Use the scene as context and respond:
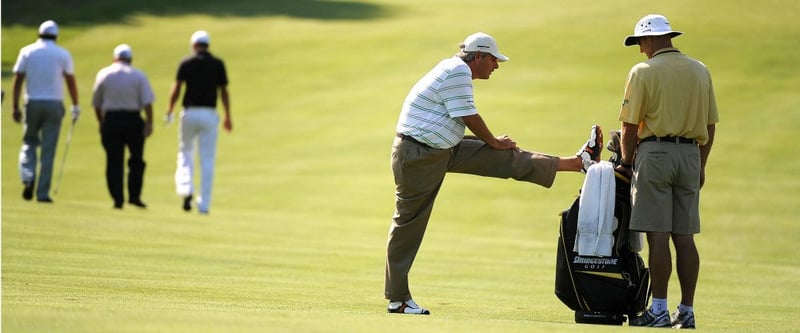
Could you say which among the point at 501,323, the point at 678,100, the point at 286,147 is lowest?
the point at 286,147

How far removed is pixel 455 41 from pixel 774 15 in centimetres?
805

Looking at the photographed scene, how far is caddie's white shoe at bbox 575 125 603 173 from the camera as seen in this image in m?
8.77

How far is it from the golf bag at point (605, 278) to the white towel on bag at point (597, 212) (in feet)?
0.38

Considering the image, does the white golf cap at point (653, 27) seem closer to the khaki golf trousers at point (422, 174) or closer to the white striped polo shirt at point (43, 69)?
the khaki golf trousers at point (422, 174)

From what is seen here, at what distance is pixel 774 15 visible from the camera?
3459 cm

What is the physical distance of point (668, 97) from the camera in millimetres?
8414

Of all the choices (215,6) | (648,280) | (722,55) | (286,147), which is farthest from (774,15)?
(648,280)

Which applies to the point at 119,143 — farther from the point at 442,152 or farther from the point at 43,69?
the point at 442,152

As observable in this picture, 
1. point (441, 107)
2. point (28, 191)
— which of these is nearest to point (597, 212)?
point (441, 107)

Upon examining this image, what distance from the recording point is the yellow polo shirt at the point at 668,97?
331 inches

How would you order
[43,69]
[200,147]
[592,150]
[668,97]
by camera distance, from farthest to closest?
[200,147]
[43,69]
[592,150]
[668,97]

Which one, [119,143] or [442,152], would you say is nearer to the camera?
[442,152]

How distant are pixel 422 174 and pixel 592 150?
1089mm

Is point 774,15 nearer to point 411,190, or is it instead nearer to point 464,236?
point 464,236
